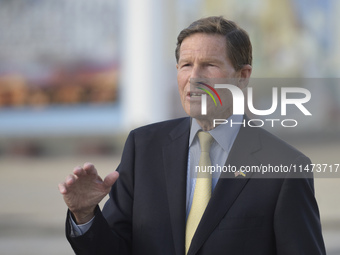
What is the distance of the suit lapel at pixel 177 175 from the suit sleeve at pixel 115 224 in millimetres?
133

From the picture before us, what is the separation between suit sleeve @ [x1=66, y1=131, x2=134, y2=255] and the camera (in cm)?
184

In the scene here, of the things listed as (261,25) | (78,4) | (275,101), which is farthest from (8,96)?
(275,101)

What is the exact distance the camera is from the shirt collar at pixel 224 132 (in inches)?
77.5

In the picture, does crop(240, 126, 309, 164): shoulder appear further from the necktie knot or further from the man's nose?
the man's nose

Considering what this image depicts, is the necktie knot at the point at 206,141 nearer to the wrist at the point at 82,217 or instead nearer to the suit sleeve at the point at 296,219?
the suit sleeve at the point at 296,219

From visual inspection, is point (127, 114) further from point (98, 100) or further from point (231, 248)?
point (231, 248)

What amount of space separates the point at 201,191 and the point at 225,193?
8 cm

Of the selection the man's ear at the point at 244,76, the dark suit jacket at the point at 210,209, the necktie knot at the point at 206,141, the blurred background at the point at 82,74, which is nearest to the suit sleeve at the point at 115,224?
the dark suit jacket at the point at 210,209

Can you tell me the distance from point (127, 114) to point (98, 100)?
876 mm

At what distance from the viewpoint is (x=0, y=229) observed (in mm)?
8227

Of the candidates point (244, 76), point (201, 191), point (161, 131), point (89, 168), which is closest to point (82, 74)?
point (161, 131)

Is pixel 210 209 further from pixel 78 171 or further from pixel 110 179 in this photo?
pixel 78 171

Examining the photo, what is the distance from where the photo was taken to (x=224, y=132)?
198 centimetres

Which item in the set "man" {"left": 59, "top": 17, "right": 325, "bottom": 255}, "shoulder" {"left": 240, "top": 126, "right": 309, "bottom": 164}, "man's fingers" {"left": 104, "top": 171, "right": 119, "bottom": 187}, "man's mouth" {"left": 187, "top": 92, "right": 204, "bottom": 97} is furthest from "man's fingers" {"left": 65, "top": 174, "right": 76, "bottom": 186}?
"shoulder" {"left": 240, "top": 126, "right": 309, "bottom": 164}
